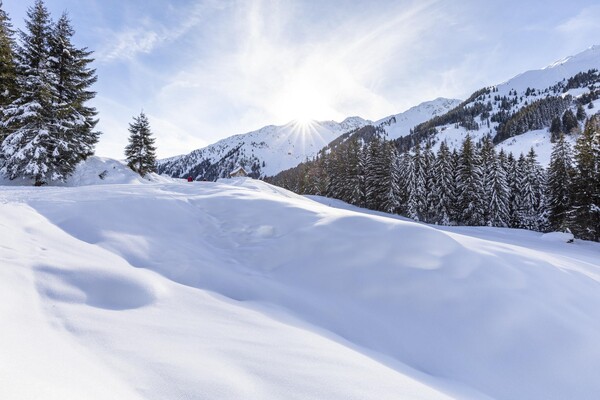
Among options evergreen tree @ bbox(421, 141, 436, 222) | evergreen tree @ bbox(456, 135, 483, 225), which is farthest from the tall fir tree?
evergreen tree @ bbox(456, 135, 483, 225)

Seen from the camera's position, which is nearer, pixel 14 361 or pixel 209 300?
pixel 14 361

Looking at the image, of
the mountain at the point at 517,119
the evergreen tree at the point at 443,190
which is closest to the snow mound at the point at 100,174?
the evergreen tree at the point at 443,190

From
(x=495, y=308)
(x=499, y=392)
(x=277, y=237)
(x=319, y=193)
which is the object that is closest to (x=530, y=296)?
(x=495, y=308)

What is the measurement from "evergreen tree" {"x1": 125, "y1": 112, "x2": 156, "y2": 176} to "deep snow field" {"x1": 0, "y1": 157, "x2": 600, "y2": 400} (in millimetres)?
32144

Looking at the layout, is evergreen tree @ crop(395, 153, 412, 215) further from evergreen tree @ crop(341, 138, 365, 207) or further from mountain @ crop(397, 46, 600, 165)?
mountain @ crop(397, 46, 600, 165)

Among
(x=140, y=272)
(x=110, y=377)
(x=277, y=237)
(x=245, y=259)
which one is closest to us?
(x=110, y=377)

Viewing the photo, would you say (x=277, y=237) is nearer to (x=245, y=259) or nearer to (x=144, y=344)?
(x=245, y=259)

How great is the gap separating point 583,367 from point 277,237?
5.13m

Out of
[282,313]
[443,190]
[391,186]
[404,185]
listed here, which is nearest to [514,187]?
[443,190]

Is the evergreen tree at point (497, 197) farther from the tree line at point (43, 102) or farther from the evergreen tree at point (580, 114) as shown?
the evergreen tree at point (580, 114)

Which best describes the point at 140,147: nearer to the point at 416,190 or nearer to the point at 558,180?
the point at 416,190

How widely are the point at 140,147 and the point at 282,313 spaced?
3801cm

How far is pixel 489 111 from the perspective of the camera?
17700 centimetres

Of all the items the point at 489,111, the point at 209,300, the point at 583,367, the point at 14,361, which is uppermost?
the point at 489,111
